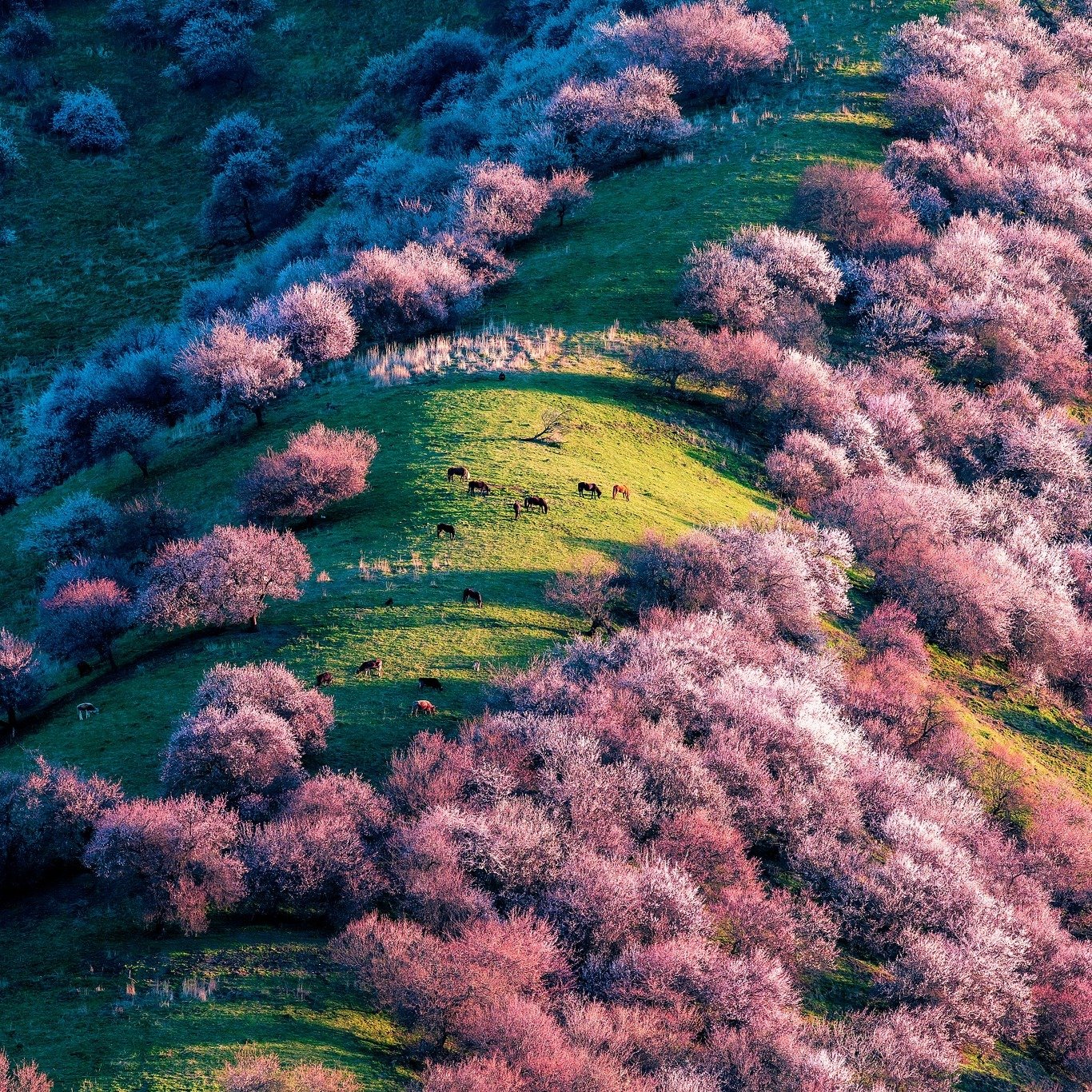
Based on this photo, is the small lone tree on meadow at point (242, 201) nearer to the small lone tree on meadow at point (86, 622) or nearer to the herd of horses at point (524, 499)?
the herd of horses at point (524, 499)

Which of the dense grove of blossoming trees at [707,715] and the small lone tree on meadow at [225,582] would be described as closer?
the dense grove of blossoming trees at [707,715]

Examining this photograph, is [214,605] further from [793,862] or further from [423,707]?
[793,862]

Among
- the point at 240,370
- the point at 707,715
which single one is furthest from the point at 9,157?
the point at 707,715

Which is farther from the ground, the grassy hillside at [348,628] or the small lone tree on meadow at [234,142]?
the small lone tree on meadow at [234,142]

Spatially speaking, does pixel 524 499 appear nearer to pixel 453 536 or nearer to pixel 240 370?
pixel 453 536

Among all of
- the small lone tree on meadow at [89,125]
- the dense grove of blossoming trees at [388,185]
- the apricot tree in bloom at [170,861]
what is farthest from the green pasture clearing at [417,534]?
the small lone tree on meadow at [89,125]

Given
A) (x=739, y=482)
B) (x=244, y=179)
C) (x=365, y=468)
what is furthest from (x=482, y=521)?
(x=244, y=179)
